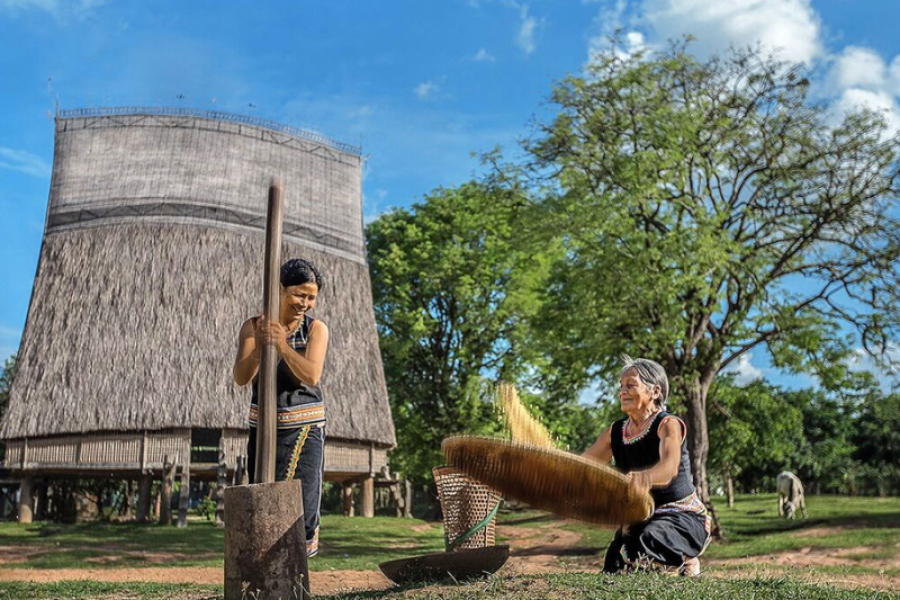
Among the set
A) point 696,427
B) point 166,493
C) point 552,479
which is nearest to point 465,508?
point 552,479

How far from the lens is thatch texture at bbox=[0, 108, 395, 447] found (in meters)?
23.2

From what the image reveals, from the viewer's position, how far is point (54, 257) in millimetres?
25234

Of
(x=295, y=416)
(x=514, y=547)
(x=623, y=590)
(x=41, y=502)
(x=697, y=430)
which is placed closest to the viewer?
(x=623, y=590)

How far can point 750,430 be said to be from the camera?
31.6m

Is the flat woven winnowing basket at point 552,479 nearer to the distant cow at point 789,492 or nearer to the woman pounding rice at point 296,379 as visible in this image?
the woman pounding rice at point 296,379

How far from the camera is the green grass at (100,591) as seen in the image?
304 inches

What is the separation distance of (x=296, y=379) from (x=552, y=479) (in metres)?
1.85

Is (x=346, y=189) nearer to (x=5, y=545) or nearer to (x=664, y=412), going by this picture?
(x=5, y=545)

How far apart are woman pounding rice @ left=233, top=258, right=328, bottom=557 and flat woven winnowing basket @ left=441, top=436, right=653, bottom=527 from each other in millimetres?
1125

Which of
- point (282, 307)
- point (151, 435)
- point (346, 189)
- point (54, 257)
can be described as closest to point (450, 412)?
point (346, 189)

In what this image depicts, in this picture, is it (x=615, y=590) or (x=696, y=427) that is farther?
(x=696, y=427)

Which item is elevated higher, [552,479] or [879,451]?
[879,451]

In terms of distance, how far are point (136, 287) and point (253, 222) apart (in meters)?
3.92

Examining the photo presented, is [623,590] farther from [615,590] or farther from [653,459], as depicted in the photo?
[653,459]
